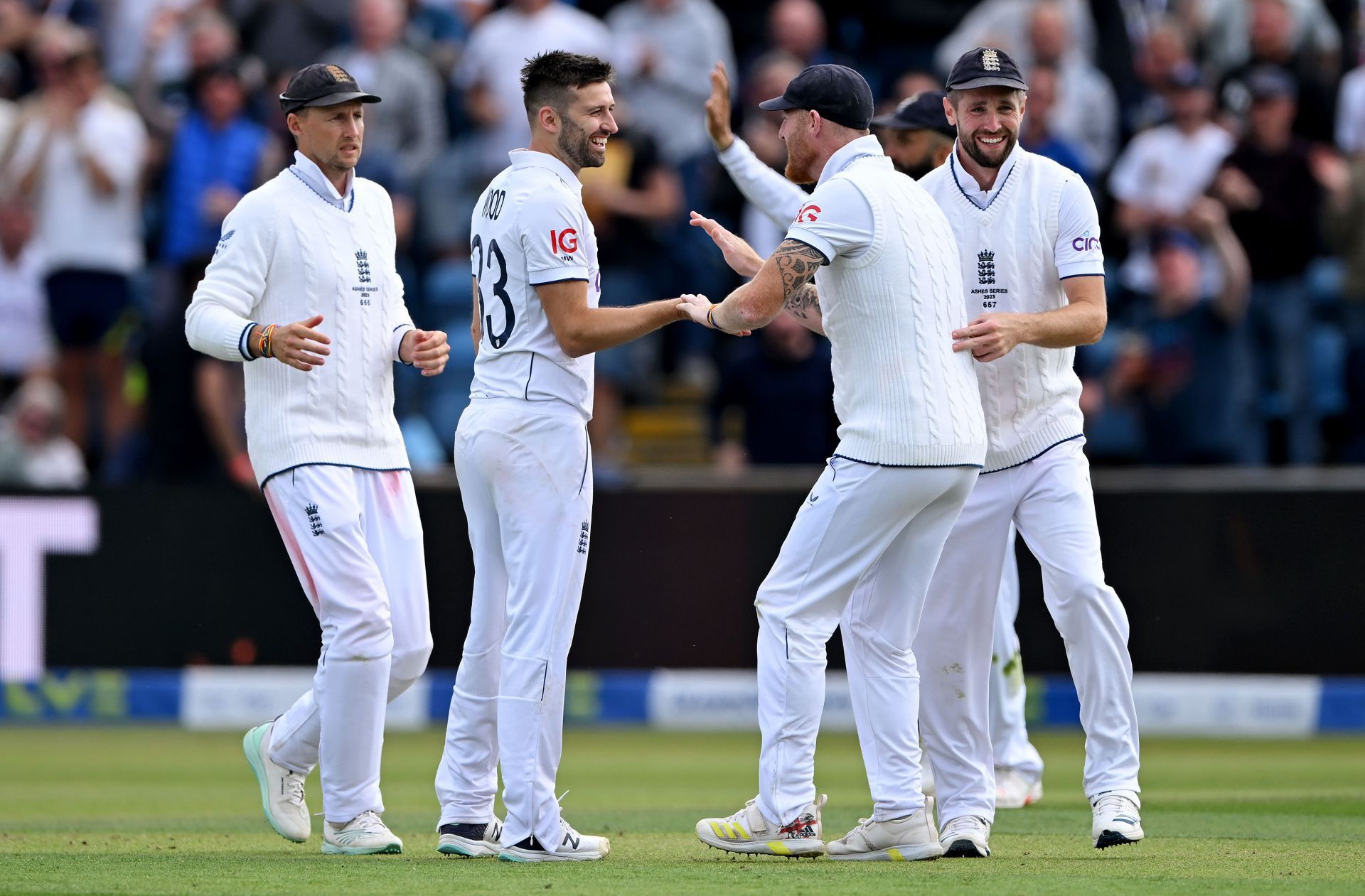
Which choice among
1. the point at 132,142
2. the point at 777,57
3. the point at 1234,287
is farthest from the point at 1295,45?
the point at 132,142

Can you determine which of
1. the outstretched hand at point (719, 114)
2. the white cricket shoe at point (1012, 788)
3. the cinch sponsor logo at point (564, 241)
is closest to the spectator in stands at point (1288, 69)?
the outstretched hand at point (719, 114)

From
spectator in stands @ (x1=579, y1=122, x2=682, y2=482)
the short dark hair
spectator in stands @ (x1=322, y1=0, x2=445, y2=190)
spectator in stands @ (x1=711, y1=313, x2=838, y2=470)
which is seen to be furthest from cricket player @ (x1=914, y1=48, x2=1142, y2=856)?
spectator in stands @ (x1=322, y1=0, x2=445, y2=190)

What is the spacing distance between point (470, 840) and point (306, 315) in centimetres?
200

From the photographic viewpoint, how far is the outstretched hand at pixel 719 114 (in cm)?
827

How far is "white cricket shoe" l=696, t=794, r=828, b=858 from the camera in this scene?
6742mm

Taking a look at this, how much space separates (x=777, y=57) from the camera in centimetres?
1455

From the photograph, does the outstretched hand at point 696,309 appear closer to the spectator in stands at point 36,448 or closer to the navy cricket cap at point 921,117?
the navy cricket cap at point 921,117

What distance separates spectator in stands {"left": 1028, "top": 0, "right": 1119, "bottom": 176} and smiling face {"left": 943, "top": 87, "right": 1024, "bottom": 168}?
7029 mm

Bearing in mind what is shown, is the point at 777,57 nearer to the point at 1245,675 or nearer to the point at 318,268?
the point at 1245,675

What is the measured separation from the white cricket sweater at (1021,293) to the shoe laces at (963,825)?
4.17 feet

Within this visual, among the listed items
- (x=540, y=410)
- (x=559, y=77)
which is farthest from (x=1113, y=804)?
(x=559, y=77)

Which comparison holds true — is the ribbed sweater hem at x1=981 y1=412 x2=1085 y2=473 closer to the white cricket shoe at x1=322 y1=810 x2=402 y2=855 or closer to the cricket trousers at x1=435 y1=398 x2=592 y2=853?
the cricket trousers at x1=435 y1=398 x2=592 y2=853

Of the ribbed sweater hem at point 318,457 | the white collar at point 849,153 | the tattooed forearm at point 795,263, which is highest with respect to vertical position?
the white collar at point 849,153

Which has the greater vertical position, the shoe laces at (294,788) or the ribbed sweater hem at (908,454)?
the ribbed sweater hem at (908,454)
